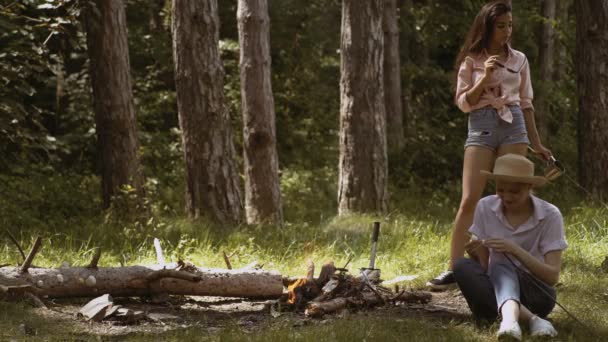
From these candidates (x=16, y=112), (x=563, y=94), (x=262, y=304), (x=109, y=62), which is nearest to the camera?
(x=262, y=304)

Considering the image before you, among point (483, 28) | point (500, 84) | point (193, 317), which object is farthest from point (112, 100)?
point (500, 84)

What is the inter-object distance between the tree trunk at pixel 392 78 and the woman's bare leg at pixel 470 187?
1123cm

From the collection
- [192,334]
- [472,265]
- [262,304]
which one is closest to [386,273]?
[262,304]

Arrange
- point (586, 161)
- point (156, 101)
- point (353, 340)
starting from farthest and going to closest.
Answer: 1. point (156, 101)
2. point (586, 161)
3. point (353, 340)

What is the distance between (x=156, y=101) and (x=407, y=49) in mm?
6425

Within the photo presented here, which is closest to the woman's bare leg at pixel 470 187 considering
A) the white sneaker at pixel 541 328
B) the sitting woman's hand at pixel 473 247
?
the sitting woman's hand at pixel 473 247

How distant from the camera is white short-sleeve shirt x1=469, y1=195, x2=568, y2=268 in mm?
5789

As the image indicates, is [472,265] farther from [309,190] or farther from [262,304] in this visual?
[309,190]

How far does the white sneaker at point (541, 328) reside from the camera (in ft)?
17.8

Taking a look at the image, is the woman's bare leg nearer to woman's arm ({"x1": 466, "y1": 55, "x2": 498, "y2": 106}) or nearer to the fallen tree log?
woman's arm ({"x1": 466, "y1": 55, "x2": 498, "y2": 106})

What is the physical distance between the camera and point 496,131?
7.02 m

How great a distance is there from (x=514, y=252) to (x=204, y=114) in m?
5.65

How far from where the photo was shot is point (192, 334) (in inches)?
228

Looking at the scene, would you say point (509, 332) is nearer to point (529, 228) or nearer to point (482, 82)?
point (529, 228)
